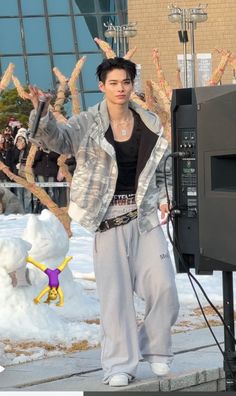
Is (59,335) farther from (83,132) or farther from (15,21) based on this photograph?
(15,21)

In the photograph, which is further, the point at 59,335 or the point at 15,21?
the point at 15,21

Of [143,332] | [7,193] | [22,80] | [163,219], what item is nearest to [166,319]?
[143,332]

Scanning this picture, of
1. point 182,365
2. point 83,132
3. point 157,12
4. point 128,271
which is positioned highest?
point 157,12

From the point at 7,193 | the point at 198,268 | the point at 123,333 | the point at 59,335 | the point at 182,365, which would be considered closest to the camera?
the point at 198,268

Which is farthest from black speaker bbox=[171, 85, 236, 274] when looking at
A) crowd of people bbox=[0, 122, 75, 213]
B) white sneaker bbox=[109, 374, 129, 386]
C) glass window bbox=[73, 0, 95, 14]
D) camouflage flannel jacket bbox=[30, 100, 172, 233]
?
glass window bbox=[73, 0, 95, 14]

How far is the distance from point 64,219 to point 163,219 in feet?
28.8

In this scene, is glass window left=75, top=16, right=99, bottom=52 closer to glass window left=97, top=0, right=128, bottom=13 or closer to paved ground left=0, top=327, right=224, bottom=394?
glass window left=97, top=0, right=128, bottom=13

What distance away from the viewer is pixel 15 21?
42.3 meters

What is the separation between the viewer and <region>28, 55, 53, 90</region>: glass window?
41.9m

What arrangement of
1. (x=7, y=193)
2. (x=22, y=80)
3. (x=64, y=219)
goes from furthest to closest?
(x=22, y=80) < (x=7, y=193) < (x=64, y=219)

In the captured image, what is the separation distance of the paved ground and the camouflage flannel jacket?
0.84 metres

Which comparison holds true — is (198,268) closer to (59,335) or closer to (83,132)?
(83,132)

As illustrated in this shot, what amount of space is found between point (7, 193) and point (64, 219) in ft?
17.5

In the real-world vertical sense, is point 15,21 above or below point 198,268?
above
